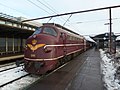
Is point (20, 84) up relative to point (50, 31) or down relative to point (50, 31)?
down

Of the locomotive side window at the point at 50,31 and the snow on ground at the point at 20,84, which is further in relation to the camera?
the locomotive side window at the point at 50,31

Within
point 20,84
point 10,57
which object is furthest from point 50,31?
point 10,57

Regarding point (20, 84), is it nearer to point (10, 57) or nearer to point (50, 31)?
point (50, 31)

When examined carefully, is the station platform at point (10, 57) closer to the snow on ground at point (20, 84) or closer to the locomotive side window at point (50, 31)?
the locomotive side window at point (50, 31)

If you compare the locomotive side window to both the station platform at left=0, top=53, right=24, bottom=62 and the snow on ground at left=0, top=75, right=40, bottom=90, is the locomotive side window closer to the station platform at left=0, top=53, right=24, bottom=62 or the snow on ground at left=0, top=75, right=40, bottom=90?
the snow on ground at left=0, top=75, right=40, bottom=90

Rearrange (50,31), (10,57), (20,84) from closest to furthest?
(20,84) → (50,31) → (10,57)

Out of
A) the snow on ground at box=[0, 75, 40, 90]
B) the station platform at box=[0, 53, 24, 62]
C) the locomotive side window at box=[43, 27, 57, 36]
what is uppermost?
the locomotive side window at box=[43, 27, 57, 36]

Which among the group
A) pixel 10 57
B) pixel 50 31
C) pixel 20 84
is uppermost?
pixel 50 31

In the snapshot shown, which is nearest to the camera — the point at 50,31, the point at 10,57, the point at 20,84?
the point at 20,84

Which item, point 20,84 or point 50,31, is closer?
point 20,84

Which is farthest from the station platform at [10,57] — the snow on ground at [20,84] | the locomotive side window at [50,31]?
the snow on ground at [20,84]

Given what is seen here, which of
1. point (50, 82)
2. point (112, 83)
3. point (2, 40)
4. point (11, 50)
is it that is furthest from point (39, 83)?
point (11, 50)

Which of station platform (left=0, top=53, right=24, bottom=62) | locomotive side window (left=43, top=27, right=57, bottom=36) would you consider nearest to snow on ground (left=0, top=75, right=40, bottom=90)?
locomotive side window (left=43, top=27, right=57, bottom=36)

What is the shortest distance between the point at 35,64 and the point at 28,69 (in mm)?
579
